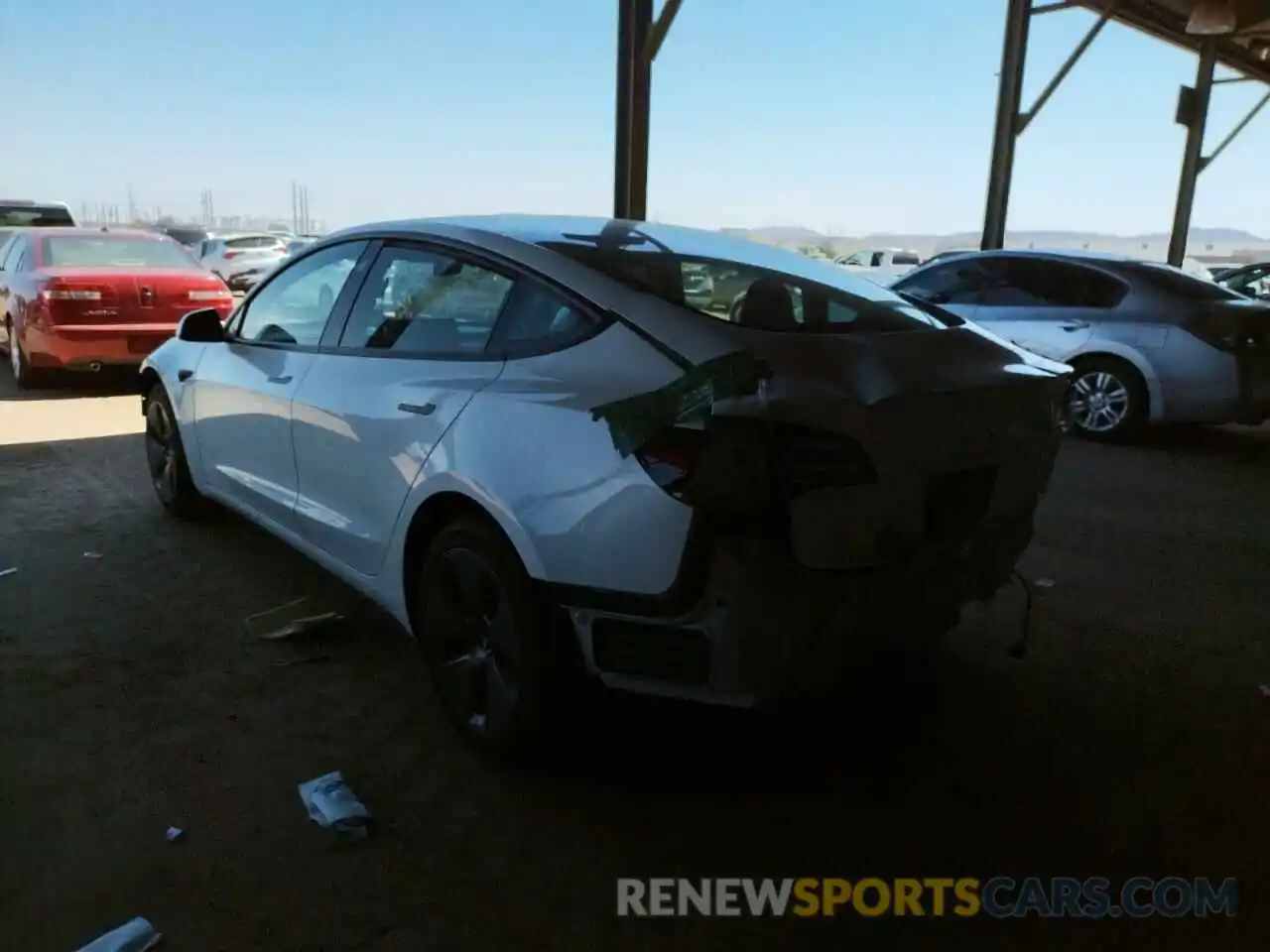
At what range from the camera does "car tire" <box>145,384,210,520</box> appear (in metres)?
4.62

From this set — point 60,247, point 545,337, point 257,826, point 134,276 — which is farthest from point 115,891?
point 60,247

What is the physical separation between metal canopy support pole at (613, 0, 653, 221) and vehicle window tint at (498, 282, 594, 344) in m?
6.06

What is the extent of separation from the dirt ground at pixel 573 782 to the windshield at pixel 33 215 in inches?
491

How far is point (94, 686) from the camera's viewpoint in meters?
3.06

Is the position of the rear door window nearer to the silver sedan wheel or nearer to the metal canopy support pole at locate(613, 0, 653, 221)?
the silver sedan wheel

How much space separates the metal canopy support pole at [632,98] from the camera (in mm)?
8070

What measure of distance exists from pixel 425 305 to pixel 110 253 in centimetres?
716

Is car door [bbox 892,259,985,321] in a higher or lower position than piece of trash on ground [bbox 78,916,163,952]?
higher

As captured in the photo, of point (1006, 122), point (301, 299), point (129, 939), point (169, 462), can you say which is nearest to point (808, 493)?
point (129, 939)

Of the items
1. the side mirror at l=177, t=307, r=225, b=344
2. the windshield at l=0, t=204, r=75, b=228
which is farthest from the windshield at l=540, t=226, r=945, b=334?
the windshield at l=0, t=204, r=75, b=228

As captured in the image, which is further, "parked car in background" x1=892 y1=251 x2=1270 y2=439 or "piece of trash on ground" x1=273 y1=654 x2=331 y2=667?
"parked car in background" x1=892 y1=251 x2=1270 y2=439

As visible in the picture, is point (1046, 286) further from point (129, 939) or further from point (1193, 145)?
point (1193, 145)

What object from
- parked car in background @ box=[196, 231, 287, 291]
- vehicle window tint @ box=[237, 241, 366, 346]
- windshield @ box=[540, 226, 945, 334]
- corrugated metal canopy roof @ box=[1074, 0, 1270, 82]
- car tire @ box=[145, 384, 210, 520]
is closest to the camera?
windshield @ box=[540, 226, 945, 334]

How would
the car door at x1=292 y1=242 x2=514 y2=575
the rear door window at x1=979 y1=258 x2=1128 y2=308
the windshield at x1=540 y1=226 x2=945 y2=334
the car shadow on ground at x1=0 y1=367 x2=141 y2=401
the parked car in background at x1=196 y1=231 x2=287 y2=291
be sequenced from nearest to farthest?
the windshield at x1=540 y1=226 x2=945 y2=334
the car door at x1=292 y1=242 x2=514 y2=575
the rear door window at x1=979 y1=258 x2=1128 y2=308
the car shadow on ground at x1=0 y1=367 x2=141 y2=401
the parked car in background at x1=196 y1=231 x2=287 y2=291
